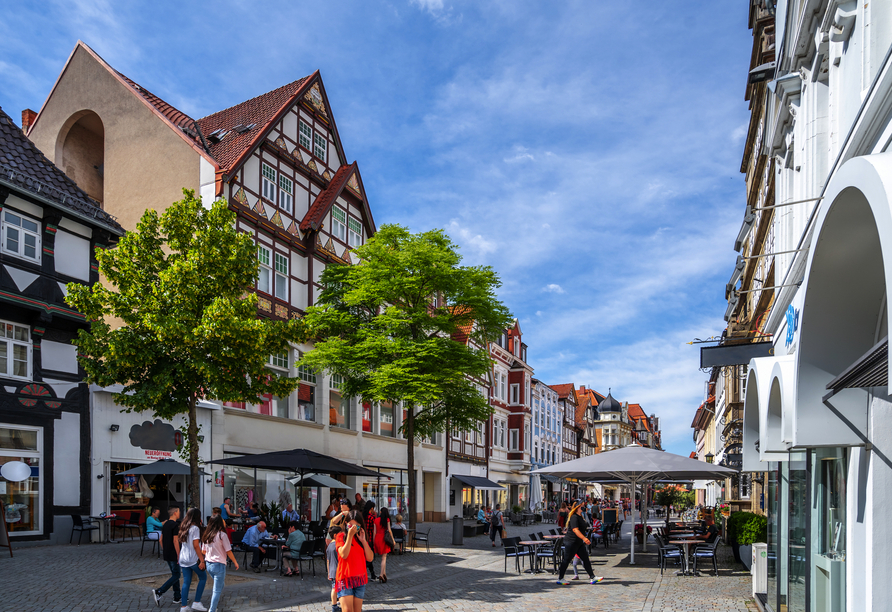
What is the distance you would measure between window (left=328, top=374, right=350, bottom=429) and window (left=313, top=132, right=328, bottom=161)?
971 centimetres

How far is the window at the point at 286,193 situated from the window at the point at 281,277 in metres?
2.03

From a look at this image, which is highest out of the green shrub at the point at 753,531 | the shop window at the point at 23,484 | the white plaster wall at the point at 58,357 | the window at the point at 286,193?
the window at the point at 286,193

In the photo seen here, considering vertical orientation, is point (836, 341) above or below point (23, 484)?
above

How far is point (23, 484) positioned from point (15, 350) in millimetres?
3429

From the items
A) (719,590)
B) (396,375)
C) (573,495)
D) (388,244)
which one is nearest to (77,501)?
(396,375)

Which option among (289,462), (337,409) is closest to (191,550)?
(289,462)

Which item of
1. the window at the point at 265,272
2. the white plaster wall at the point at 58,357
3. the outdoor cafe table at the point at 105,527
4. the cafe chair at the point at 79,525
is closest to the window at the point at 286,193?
the window at the point at 265,272

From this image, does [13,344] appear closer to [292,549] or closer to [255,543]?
[255,543]

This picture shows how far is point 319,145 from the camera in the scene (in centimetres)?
3372

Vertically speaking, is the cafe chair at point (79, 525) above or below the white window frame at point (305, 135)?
below

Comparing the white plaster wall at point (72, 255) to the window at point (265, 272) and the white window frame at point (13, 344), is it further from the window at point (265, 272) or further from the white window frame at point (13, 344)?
the window at point (265, 272)

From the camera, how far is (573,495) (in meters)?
82.8

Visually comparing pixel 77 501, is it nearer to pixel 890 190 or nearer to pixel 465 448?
pixel 890 190

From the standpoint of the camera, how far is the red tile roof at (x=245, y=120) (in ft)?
93.1
